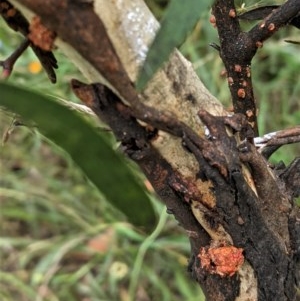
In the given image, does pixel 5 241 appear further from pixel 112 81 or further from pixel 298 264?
pixel 112 81

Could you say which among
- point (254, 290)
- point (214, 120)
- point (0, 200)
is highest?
point (214, 120)

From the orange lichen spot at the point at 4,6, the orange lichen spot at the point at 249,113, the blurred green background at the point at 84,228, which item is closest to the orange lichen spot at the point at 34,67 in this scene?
the blurred green background at the point at 84,228

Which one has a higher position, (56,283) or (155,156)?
(155,156)

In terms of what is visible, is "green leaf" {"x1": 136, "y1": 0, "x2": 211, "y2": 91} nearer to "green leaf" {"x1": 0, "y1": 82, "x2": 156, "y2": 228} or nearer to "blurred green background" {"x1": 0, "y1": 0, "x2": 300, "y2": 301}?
"green leaf" {"x1": 0, "y1": 82, "x2": 156, "y2": 228}

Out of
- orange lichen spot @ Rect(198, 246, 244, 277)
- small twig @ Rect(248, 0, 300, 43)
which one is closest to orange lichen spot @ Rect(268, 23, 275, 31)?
small twig @ Rect(248, 0, 300, 43)

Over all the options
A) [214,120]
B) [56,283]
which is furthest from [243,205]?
[56,283]

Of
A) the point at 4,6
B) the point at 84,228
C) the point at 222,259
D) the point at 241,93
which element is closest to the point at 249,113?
the point at 241,93

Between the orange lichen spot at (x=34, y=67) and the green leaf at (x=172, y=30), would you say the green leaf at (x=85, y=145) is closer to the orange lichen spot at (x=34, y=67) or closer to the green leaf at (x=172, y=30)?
the green leaf at (x=172, y=30)
